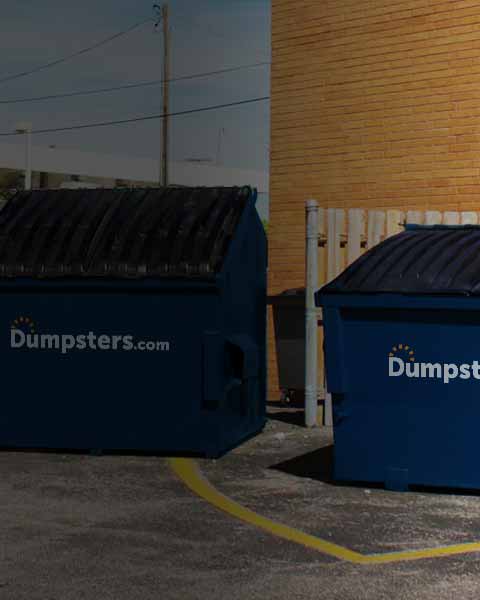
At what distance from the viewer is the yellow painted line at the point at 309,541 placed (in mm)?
6259

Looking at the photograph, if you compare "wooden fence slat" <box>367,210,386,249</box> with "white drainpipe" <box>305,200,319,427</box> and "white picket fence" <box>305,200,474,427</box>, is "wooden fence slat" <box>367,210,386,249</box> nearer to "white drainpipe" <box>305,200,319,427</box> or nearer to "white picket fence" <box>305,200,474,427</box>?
"white picket fence" <box>305,200,474,427</box>

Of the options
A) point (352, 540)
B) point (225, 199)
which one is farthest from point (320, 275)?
point (352, 540)

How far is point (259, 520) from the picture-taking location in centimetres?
724

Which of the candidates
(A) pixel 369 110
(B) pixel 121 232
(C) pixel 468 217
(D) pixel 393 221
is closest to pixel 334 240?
(D) pixel 393 221

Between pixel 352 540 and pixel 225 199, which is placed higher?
pixel 225 199

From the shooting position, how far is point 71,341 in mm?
9742

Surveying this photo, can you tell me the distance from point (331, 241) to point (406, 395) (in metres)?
4.00

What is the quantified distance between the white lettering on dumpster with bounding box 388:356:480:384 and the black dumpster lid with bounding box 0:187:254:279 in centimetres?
189

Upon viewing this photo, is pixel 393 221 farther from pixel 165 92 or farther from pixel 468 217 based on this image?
pixel 165 92

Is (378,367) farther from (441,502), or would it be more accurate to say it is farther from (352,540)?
(352,540)

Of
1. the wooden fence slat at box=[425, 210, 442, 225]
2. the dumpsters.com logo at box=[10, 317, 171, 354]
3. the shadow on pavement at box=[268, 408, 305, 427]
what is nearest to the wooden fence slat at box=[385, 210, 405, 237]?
the wooden fence slat at box=[425, 210, 442, 225]

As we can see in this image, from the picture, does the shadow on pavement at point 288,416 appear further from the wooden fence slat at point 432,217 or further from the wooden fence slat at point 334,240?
the wooden fence slat at point 432,217

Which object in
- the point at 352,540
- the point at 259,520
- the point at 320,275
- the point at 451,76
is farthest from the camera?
the point at 451,76

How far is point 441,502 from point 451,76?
6.43m
